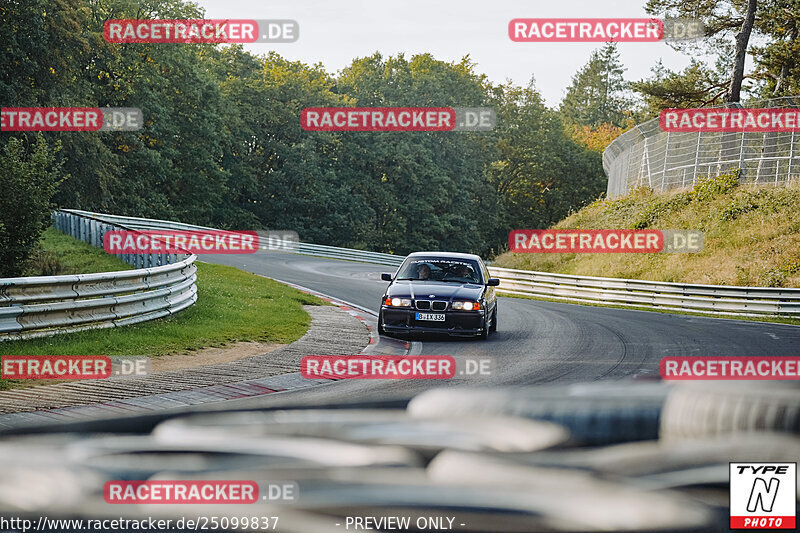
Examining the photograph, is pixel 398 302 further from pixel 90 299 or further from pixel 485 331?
pixel 90 299

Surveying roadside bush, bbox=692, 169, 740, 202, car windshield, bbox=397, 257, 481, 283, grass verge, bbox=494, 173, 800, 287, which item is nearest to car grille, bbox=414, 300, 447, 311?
car windshield, bbox=397, 257, 481, 283

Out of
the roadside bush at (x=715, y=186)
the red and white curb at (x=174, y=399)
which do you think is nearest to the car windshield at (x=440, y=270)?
the red and white curb at (x=174, y=399)

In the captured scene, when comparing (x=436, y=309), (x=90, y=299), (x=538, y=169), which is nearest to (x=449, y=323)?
(x=436, y=309)

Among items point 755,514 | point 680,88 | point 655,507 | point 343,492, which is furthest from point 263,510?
point 680,88

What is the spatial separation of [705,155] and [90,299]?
96.9 feet

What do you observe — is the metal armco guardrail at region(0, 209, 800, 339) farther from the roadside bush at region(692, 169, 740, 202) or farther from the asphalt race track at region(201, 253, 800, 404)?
the roadside bush at region(692, 169, 740, 202)

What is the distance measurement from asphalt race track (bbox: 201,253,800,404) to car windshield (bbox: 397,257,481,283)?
1.27 m

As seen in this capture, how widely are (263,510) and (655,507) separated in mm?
660

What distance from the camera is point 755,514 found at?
1401 millimetres

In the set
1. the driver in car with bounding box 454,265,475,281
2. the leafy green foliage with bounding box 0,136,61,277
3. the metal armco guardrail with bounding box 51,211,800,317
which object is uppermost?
the leafy green foliage with bounding box 0,136,61,277

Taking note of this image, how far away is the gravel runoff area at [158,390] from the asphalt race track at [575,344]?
0.92 metres

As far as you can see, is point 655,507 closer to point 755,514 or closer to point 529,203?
point 755,514

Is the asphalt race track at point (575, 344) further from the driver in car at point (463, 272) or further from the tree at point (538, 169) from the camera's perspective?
the tree at point (538, 169)

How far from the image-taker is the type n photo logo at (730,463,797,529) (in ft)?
4.49
